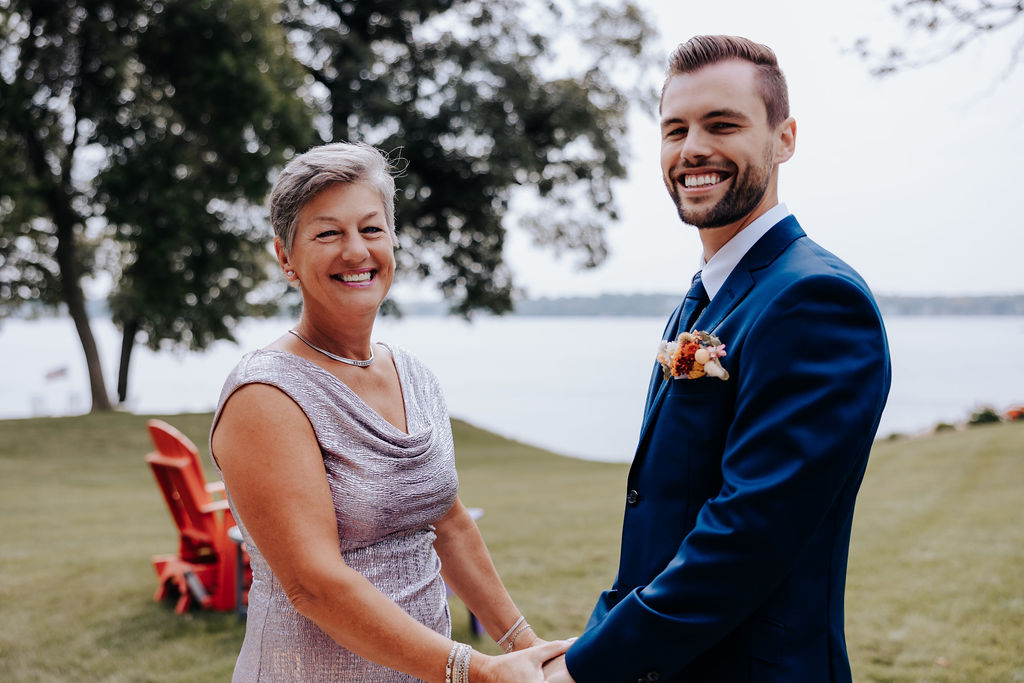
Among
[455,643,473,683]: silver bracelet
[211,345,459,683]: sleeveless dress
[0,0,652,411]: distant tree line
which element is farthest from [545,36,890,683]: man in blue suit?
[0,0,652,411]: distant tree line

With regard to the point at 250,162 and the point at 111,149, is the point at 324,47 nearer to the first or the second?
the point at 250,162

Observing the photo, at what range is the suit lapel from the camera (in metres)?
1.96

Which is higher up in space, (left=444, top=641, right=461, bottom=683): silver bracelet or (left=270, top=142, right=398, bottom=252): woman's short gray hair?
(left=270, top=142, right=398, bottom=252): woman's short gray hair

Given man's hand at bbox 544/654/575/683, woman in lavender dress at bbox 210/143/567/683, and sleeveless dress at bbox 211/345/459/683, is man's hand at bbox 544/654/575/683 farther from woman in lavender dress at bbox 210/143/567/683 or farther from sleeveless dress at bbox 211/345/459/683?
sleeveless dress at bbox 211/345/459/683

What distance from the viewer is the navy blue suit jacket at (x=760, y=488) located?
1.69 metres

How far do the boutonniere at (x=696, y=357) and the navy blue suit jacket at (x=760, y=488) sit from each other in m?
0.03

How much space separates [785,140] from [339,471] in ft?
4.66

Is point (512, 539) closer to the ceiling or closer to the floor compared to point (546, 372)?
closer to the ceiling

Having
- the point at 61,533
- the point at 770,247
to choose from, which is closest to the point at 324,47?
the point at 61,533

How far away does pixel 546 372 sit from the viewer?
246 feet

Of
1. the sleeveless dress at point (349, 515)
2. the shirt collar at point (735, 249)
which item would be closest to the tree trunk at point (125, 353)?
the sleeveless dress at point (349, 515)

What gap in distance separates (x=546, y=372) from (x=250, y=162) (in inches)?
2227

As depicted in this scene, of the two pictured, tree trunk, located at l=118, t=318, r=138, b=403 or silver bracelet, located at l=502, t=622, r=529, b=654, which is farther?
tree trunk, located at l=118, t=318, r=138, b=403

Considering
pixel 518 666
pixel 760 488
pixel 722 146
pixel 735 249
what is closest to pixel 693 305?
pixel 735 249
